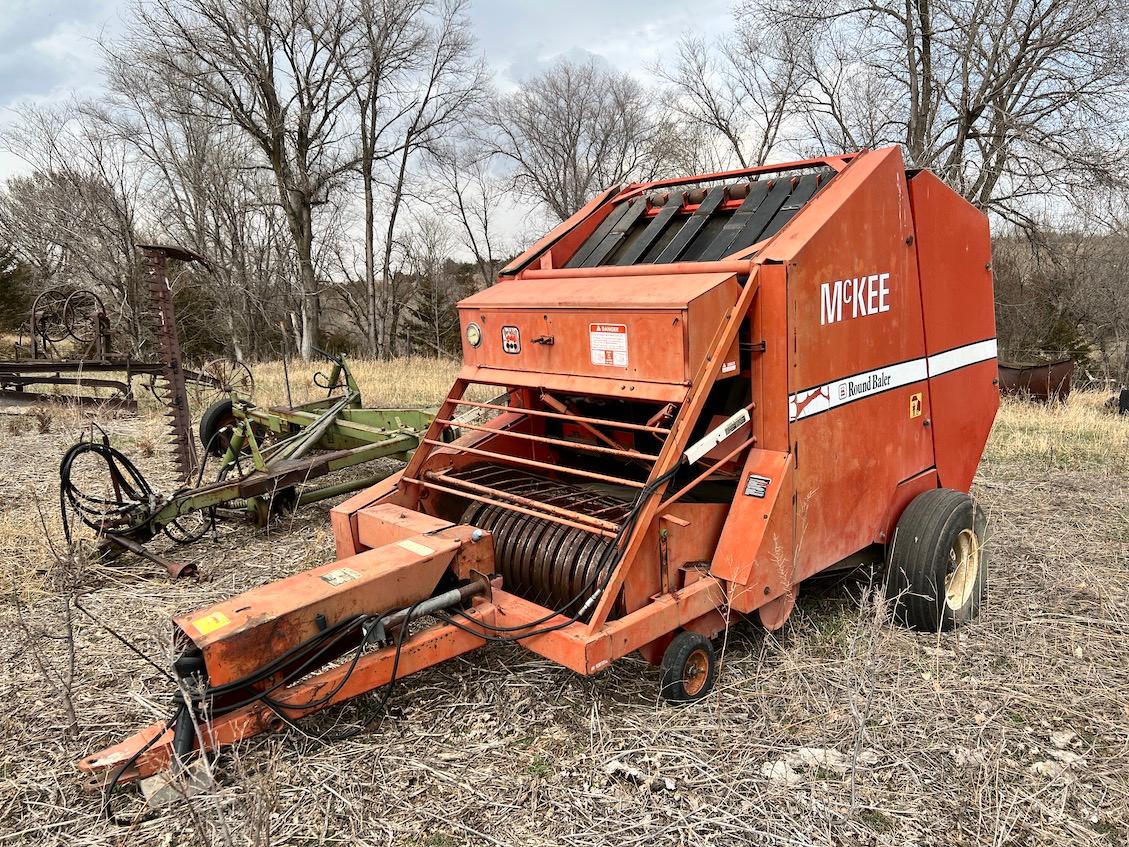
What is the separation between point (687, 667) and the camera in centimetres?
313

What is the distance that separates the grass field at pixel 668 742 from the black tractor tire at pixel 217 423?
9.80 ft

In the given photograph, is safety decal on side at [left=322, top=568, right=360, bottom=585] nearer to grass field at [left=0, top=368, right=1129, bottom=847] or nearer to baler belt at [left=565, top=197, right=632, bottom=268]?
grass field at [left=0, top=368, right=1129, bottom=847]

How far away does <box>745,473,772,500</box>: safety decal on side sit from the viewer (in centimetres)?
320

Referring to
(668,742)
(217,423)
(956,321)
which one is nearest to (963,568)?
(956,321)

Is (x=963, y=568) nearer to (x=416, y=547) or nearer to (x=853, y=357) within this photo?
(x=853, y=357)

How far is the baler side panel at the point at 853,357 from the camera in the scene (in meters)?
3.29

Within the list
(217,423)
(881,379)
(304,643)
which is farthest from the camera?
(217,423)

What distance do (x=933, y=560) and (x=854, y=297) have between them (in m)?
1.35

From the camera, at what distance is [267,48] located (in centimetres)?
2258

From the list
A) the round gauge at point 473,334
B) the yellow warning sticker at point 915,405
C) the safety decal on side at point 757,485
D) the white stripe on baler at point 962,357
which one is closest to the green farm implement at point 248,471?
the round gauge at point 473,334

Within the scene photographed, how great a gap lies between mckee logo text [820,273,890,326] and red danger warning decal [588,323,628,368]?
0.92 metres

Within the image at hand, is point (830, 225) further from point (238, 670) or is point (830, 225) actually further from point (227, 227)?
point (227, 227)

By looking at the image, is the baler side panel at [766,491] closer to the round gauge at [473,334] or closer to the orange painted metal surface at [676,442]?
the orange painted metal surface at [676,442]

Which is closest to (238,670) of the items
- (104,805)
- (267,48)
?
(104,805)
